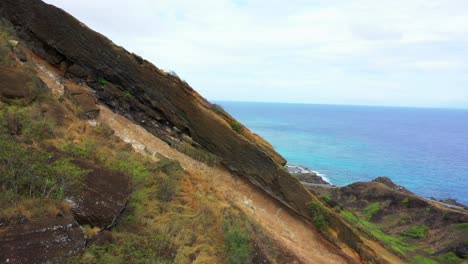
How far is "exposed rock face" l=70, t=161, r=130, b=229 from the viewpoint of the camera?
20.2 feet

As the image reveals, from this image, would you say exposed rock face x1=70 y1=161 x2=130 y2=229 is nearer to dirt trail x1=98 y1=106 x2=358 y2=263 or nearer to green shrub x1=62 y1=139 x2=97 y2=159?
green shrub x1=62 y1=139 x2=97 y2=159

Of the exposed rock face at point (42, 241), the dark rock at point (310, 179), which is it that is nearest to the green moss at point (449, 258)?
the dark rock at point (310, 179)

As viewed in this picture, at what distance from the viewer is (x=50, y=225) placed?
5.31m

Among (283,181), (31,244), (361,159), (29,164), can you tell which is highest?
(361,159)

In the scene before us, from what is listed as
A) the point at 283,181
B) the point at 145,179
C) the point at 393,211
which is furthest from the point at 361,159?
the point at 145,179

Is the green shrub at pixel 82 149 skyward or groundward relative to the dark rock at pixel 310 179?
groundward

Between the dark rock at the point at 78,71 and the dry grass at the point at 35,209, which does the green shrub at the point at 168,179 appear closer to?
the dry grass at the point at 35,209

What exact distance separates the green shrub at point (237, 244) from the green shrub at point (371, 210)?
33.9m

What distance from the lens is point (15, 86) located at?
9.22 m

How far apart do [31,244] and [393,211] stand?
Answer: 134 feet

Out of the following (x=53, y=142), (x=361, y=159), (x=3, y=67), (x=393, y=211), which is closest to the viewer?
(x=53, y=142)

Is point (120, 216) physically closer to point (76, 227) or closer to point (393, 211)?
point (76, 227)

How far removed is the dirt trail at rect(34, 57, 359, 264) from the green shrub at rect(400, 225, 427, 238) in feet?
79.1

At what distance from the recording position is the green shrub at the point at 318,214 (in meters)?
13.9
